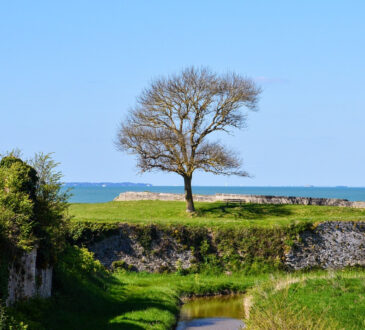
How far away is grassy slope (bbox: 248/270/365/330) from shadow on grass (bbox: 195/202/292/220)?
24781 mm

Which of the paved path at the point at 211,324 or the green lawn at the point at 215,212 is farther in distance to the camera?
the green lawn at the point at 215,212

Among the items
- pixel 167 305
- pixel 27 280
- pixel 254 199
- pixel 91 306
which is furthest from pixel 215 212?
pixel 27 280

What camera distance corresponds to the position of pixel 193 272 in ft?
146

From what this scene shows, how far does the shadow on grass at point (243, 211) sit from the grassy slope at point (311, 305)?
24781mm

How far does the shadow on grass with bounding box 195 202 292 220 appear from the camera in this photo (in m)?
59.6

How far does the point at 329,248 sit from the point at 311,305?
19980 mm

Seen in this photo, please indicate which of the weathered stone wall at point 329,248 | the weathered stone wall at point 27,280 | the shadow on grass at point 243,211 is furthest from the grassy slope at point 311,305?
the shadow on grass at point 243,211

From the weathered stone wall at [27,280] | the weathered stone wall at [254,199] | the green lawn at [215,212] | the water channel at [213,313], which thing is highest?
the weathered stone wall at [254,199]

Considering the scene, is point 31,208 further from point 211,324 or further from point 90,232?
point 90,232

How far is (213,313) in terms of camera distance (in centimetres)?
3319

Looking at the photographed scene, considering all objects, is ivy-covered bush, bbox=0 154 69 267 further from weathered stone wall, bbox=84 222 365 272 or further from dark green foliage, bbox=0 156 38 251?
weathered stone wall, bbox=84 222 365 272

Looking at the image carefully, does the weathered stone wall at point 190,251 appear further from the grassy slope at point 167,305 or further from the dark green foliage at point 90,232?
the grassy slope at point 167,305

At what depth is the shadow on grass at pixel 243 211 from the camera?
59.6 meters

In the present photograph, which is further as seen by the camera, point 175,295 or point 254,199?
point 254,199
